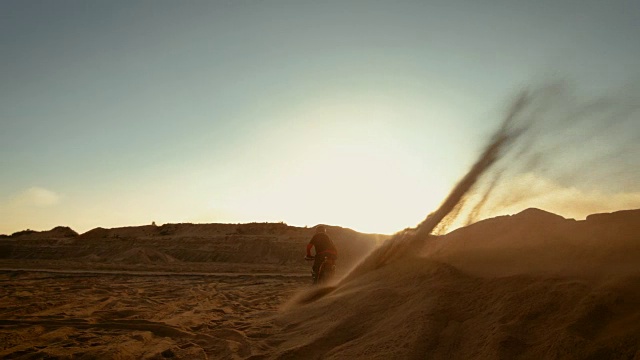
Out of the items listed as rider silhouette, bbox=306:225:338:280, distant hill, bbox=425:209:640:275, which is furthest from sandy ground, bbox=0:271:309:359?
distant hill, bbox=425:209:640:275

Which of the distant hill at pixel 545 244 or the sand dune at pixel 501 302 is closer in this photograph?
the sand dune at pixel 501 302

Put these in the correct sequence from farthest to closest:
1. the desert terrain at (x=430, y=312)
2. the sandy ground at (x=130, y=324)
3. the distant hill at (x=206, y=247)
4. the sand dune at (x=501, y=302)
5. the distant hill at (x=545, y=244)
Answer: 1. the distant hill at (x=206, y=247)
2. the sandy ground at (x=130, y=324)
3. the distant hill at (x=545, y=244)
4. the desert terrain at (x=430, y=312)
5. the sand dune at (x=501, y=302)

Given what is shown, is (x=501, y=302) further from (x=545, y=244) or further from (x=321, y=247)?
(x=321, y=247)

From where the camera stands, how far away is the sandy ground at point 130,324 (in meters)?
5.21

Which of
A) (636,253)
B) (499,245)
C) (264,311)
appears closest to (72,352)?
(264,311)

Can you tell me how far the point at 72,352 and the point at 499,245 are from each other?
611 cm

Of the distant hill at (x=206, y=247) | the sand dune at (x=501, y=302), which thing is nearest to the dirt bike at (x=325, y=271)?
the sand dune at (x=501, y=302)

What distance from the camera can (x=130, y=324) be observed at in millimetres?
6730

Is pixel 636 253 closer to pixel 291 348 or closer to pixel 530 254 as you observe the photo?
pixel 530 254

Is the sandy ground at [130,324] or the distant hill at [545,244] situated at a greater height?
the distant hill at [545,244]

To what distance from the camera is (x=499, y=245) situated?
6348 millimetres

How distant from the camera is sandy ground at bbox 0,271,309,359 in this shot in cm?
521

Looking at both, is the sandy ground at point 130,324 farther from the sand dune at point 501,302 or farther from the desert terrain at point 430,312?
the sand dune at point 501,302

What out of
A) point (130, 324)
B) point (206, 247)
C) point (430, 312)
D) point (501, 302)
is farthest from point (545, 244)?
point (206, 247)
